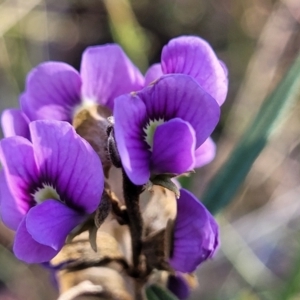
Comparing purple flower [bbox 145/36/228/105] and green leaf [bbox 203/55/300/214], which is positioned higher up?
purple flower [bbox 145/36/228/105]

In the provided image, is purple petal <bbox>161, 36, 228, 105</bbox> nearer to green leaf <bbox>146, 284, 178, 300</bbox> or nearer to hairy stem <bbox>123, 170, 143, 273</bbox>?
hairy stem <bbox>123, 170, 143, 273</bbox>

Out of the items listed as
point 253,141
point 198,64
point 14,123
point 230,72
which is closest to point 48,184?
point 14,123

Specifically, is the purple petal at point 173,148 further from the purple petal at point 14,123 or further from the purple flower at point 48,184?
the purple petal at point 14,123

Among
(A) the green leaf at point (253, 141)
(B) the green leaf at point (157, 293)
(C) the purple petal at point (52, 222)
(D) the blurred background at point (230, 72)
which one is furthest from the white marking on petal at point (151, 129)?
(D) the blurred background at point (230, 72)

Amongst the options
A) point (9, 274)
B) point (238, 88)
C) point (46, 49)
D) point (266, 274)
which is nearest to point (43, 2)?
point (46, 49)

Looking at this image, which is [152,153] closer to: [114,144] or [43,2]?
[114,144]

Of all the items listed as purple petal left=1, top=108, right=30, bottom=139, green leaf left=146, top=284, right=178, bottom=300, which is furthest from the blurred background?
purple petal left=1, top=108, right=30, bottom=139
